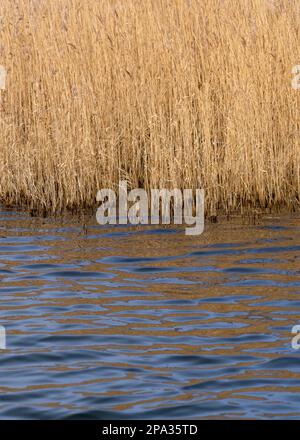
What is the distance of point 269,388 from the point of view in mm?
4387

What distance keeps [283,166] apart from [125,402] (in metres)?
4.32

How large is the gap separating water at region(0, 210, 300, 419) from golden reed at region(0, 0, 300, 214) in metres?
0.49

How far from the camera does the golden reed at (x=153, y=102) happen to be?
829cm

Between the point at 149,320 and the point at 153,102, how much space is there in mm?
3459

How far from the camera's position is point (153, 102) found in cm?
859
